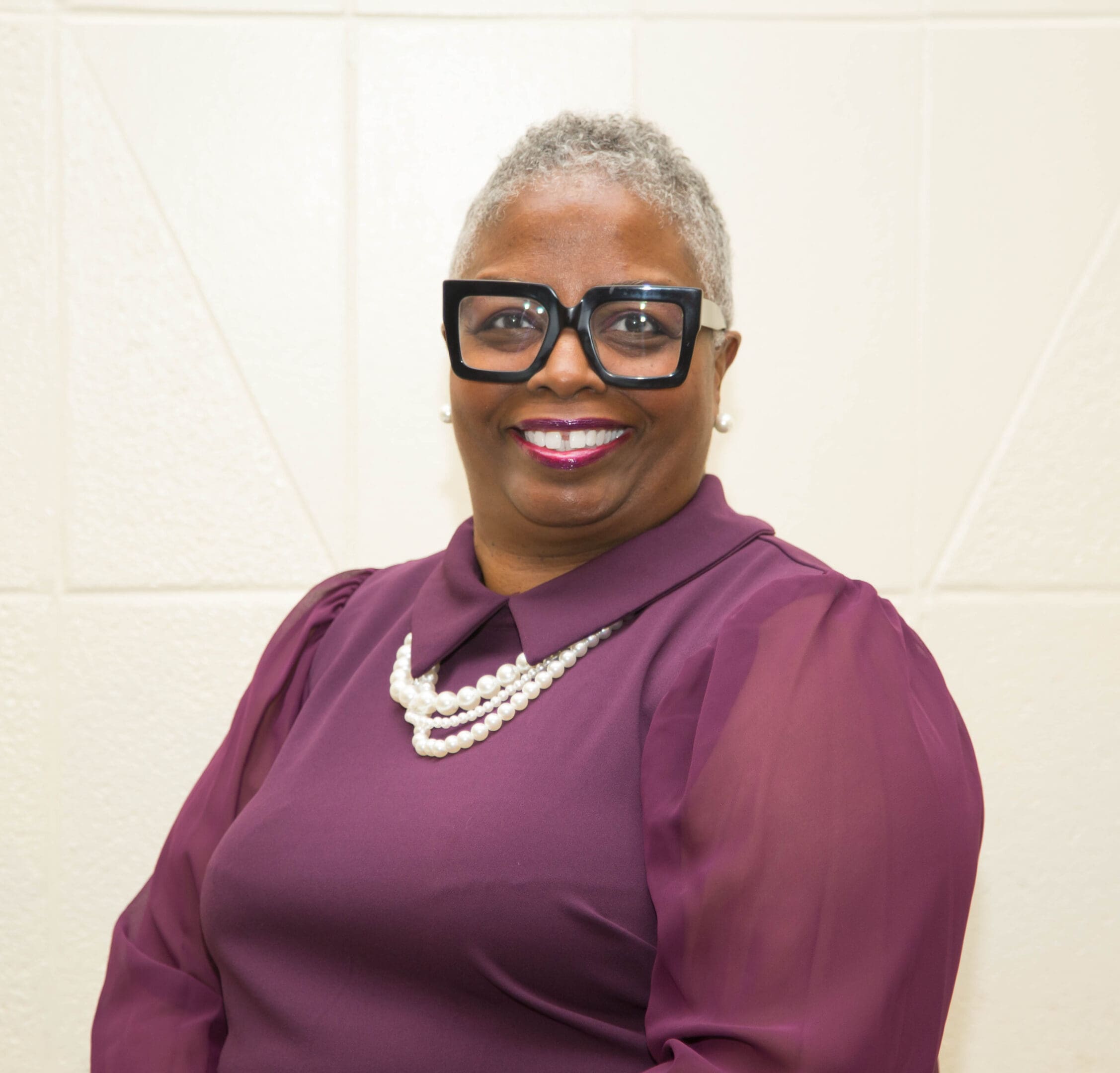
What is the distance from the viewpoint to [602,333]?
3.94ft

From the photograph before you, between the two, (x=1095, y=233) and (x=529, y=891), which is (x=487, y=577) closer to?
(x=529, y=891)

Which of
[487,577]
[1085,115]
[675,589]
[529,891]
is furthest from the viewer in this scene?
[1085,115]

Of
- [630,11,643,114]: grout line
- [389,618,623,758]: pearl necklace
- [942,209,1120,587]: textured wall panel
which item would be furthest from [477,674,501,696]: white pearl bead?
[630,11,643,114]: grout line

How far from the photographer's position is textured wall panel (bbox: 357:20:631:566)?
6.75ft

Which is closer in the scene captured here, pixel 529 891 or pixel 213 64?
pixel 529 891

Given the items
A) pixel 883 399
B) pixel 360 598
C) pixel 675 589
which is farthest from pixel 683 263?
pixel 883 399

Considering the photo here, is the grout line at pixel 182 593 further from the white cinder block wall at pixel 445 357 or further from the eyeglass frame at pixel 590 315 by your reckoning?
the eyeglass frame at pixel 590 315

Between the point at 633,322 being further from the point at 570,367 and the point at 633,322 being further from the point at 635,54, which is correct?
the point at 635,54

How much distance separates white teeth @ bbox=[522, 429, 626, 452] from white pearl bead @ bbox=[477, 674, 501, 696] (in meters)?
0.25

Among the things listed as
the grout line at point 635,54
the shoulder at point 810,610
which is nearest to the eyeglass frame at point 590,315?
the shoulder at point 810,610

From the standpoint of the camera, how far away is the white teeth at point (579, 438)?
1.22 m

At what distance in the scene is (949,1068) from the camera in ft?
6.68

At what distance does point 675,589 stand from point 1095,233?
1.31 m

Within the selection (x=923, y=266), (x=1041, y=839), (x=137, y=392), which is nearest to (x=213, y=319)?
(x=137, y=392)
